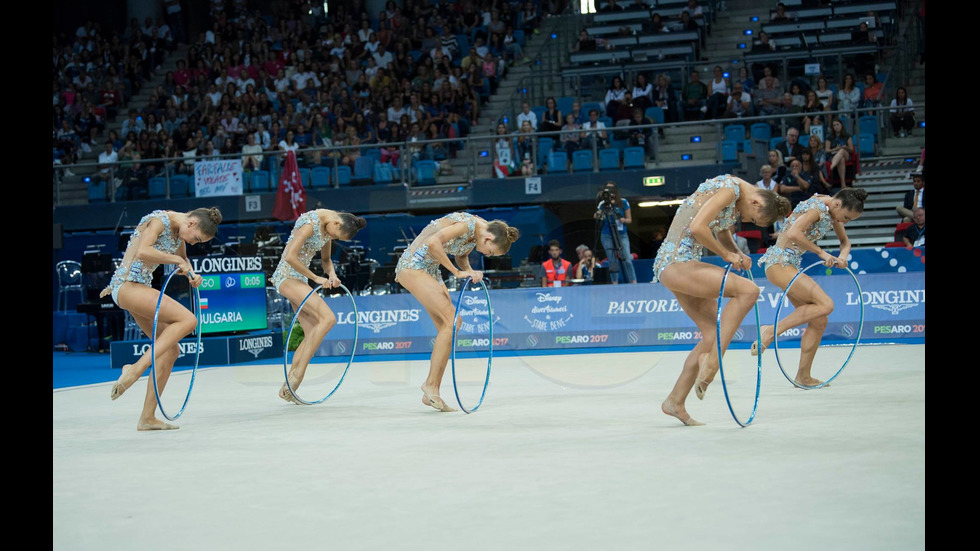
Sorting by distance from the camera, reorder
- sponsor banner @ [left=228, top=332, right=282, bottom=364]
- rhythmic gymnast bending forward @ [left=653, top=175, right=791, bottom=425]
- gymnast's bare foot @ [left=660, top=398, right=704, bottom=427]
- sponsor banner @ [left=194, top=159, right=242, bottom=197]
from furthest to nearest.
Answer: sponsor banner @ [left=194, top=159, right=242, bottom=197]
sponsor banner @ [left=228, top=332, right=282, bottom=364]
gymnast's bare foot @ [left=660, top=398, right=704, bottom=427]
rhythmic gymnast bending forward @ [left=653, top=175, right=791, bottom=425]

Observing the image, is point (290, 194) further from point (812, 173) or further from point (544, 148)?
point (812, 173)

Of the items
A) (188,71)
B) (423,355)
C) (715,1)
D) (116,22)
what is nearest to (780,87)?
(715,1)

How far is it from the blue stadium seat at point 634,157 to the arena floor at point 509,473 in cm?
872

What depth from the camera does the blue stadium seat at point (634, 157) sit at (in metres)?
17.5

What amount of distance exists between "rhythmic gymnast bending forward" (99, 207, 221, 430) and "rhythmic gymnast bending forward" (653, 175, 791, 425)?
3.28m

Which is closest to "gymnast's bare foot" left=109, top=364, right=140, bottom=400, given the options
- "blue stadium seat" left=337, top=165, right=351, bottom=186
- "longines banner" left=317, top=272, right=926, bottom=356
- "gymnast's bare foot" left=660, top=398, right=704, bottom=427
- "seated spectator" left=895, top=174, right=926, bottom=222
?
"gymnast's bare foot" left=660, top=398, right=704, bottom=427

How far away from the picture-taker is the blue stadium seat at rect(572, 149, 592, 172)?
1798 cm

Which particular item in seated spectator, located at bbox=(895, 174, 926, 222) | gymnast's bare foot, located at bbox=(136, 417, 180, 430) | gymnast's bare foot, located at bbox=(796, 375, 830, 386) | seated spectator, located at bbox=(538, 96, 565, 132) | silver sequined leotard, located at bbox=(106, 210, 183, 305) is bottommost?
gymnast's bare foot, located at bbox=(136, 417, 180, 430)

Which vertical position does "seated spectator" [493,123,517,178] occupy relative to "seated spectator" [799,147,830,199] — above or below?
above

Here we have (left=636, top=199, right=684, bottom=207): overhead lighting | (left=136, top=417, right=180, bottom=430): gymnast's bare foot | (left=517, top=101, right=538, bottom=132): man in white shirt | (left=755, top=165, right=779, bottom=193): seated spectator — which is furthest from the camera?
(left=517, top=101, right=538, bottom=132): man in white shirt

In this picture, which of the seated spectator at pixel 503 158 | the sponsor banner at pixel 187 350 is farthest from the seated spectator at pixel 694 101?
the sponsor banner at pixel 187 350

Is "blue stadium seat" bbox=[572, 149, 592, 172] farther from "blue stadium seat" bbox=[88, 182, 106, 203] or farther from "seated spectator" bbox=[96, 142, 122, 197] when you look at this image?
"blue stadium seat" bbox=[88, 182, 106, 203]
